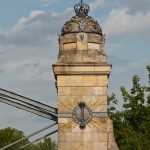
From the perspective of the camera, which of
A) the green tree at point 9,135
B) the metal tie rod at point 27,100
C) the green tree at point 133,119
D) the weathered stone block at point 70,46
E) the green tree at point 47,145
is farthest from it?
the green tree at point 47,145

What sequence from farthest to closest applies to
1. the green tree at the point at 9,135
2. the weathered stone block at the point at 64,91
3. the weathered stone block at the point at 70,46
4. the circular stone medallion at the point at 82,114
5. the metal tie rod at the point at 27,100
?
the green tree at the point at 9,135, the weathered stone block at the point at 70,46, the metal tie rod at the point at 27,100, the weathered stone block at the point at 64,91, the circular stone medallion at the point at 82,114

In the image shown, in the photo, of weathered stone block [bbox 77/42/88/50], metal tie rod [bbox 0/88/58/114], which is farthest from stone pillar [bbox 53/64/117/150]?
weathered stone block [bbox 77/42/88/50]

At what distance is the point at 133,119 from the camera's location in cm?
3362

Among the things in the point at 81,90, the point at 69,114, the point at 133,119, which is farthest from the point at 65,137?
the point at 133,119

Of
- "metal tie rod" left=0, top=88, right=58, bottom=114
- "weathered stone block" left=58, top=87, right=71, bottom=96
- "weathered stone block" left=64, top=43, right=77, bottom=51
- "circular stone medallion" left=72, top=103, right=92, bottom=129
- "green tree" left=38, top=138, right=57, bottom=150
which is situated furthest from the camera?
"green tree" left=38, top=138, right=57, bottom=150

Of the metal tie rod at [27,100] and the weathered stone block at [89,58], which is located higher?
the weathered stone block at [89,58]

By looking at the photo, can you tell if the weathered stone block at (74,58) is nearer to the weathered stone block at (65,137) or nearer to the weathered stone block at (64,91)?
the weathered stone block at (64,91)

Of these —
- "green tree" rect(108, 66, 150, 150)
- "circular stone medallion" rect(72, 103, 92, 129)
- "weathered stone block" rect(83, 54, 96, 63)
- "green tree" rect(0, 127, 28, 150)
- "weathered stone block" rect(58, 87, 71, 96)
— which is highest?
"green tree" rect(0, 127, 28, 150)

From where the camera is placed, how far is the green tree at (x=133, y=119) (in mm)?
31891

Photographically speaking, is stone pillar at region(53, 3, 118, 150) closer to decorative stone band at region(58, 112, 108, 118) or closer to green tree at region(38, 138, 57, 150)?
decorative stone band at region(58, 112, 108, 118)

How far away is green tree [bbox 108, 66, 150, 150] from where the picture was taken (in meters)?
31.9

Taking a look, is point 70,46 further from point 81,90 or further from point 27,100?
point 27,100

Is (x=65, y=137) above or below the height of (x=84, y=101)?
below

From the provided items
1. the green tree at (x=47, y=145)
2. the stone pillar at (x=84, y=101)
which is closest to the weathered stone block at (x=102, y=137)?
the stone pillar at (x=84, y=101)
